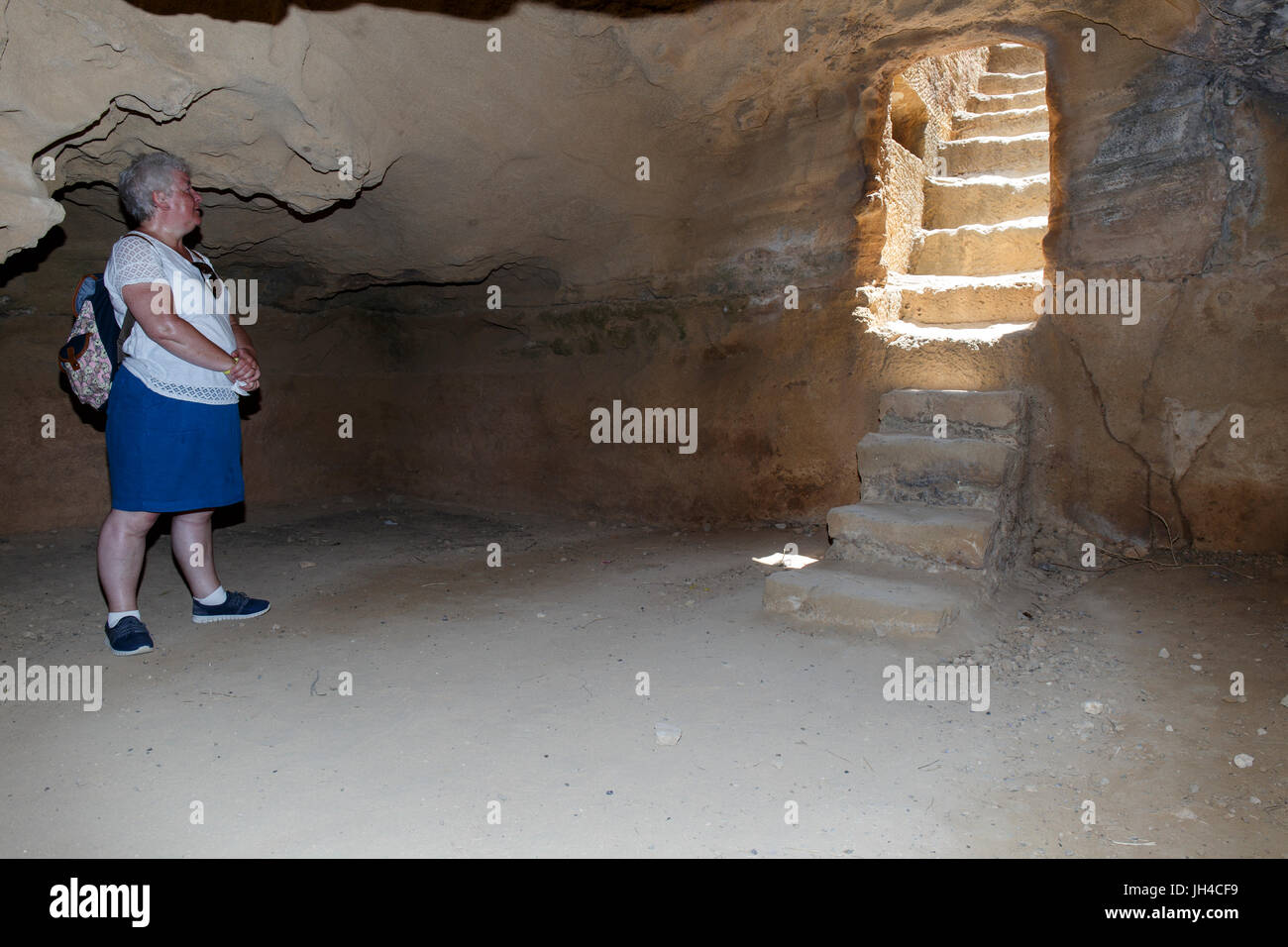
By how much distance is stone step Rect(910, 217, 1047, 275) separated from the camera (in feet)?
16.2

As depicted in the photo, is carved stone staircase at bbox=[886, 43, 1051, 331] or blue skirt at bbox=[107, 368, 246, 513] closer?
blue skirt at bbox=[107, 368, 246, 513]

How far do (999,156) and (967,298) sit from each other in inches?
95.6

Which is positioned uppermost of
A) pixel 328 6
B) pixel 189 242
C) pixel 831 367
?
pixel 328 6

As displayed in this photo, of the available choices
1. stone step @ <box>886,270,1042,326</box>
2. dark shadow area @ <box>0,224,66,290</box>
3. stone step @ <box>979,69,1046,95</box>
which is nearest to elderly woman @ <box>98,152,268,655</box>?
dark shadow area @ <box>0,224,66,290</box>

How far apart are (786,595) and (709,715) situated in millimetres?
857

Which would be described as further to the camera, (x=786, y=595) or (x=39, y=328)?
(x=39, y=328)

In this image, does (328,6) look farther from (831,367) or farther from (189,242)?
(831,367)

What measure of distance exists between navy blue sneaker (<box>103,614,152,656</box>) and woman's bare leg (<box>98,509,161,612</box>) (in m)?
0.05

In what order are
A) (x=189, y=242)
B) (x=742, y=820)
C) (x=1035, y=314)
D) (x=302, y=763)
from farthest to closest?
(x=189, y=242) → (x=1035, y=314) → (x=302, y=763) → (x=742, y=820)

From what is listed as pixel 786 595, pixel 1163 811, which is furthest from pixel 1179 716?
pixel 786 595

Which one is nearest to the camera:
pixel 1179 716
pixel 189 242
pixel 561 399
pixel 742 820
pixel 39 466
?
pixel 742 820

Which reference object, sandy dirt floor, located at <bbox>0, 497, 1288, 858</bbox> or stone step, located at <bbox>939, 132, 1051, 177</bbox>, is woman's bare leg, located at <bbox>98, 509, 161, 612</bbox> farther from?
stone step, located at <bbox>939, 132, 1051, 177</bbox>

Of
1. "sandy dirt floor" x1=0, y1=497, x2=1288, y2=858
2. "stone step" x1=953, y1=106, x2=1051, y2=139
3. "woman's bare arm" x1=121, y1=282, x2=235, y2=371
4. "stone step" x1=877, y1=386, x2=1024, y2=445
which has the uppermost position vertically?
"stone step" x1=953, y1=106, x2=1051, y2=139

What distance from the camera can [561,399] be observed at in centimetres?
572
